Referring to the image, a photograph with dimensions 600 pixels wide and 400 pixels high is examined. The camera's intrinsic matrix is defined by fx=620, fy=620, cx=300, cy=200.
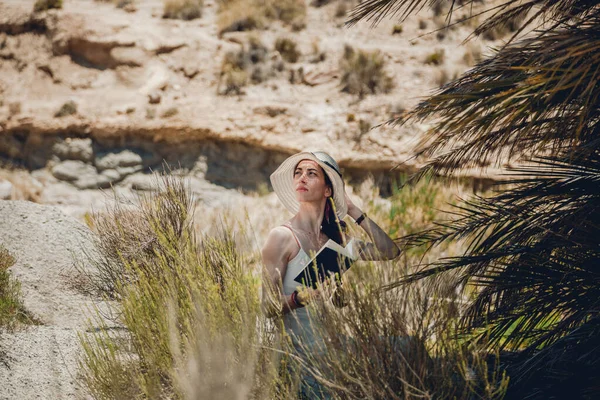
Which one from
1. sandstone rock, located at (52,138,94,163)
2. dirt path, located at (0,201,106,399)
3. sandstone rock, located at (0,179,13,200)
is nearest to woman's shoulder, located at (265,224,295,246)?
dirt path, located at (0,201,106,399)

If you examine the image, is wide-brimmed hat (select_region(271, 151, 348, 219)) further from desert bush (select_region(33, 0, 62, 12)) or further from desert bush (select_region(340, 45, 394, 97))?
desert bush (select_region(33, 0, 62, 12))

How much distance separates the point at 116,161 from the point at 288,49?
4883mm

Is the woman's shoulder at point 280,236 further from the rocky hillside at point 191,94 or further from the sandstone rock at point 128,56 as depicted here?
the sandstone rock at point 128,56

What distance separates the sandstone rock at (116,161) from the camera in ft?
38.2

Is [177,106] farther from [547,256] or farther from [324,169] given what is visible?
[547,256]

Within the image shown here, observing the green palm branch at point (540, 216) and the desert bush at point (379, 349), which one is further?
the green palm branch at point (540, 216)

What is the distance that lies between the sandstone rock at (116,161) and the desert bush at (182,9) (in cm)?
537

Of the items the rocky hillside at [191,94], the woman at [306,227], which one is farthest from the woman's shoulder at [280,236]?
the rocky hillside at [191,94]

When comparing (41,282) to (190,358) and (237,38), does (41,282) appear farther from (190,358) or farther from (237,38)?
(237,38)

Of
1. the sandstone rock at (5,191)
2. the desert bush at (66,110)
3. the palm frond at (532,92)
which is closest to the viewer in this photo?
the palm frond at (532,92)

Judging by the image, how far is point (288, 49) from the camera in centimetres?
1418

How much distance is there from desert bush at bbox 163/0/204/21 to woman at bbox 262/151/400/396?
12.8m

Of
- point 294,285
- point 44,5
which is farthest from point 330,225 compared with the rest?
point 44,5

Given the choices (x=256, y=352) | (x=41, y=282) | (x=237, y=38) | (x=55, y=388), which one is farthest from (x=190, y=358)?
(x=237, y=38)
